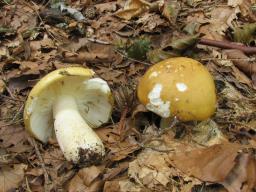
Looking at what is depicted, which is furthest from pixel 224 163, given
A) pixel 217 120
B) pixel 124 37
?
pixel 124 37

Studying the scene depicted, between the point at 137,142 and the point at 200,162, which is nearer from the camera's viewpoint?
the point at 200,162

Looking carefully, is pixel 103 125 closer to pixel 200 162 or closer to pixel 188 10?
pixel 200 162

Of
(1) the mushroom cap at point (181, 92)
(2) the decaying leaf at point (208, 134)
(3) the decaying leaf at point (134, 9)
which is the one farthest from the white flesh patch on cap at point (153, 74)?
(3) the decaying leaf at point (134, 9)

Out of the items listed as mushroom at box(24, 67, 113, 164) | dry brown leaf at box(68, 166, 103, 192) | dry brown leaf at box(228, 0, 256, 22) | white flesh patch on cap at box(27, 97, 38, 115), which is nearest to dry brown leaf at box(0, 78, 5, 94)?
mushroom at box(24, 67, 113, 164)

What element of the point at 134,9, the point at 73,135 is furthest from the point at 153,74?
the point at 134,9

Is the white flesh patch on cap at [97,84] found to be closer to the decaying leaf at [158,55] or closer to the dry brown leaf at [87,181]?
→ the dry brown leaf at [87,181]

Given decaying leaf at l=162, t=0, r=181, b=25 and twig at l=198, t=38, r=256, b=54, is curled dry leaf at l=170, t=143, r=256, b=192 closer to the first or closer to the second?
twig at l=198, t=38, r=256, b=54
